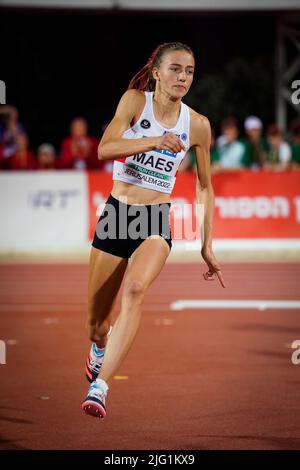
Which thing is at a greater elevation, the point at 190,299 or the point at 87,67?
the point at 87,67

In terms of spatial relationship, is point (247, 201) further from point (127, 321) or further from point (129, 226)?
point (127, 321)

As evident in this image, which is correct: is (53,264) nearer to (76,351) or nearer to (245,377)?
(76,351)

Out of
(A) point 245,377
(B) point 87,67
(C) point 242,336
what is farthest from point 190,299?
(B) point 87,67

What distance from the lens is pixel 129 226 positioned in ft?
22.8

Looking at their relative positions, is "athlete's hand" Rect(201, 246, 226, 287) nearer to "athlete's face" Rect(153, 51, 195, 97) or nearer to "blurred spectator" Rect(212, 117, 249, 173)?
"athlete's face" Rect(153, 51, 195, 97)

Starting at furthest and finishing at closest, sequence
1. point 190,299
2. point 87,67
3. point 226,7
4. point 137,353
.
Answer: point 87,67 < point 226,7 < point 190,299 < point 137,353

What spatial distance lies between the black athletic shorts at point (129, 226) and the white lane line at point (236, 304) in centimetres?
629

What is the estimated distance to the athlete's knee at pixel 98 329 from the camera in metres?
7.44

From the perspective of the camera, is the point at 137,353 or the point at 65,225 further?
the point at 65,225

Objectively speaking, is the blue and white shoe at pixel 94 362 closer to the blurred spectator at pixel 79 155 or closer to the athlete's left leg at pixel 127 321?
the athlete's left leg at pixel 127 321

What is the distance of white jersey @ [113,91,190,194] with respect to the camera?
22.5 feet

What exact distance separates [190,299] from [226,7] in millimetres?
10082

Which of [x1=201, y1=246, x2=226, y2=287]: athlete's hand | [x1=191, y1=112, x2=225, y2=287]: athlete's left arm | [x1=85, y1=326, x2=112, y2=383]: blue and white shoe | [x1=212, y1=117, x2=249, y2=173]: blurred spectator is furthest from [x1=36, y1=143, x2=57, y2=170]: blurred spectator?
[x1=201, y1=246, x2=226, y2=287]: athlete's hand

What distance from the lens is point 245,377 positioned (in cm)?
854
